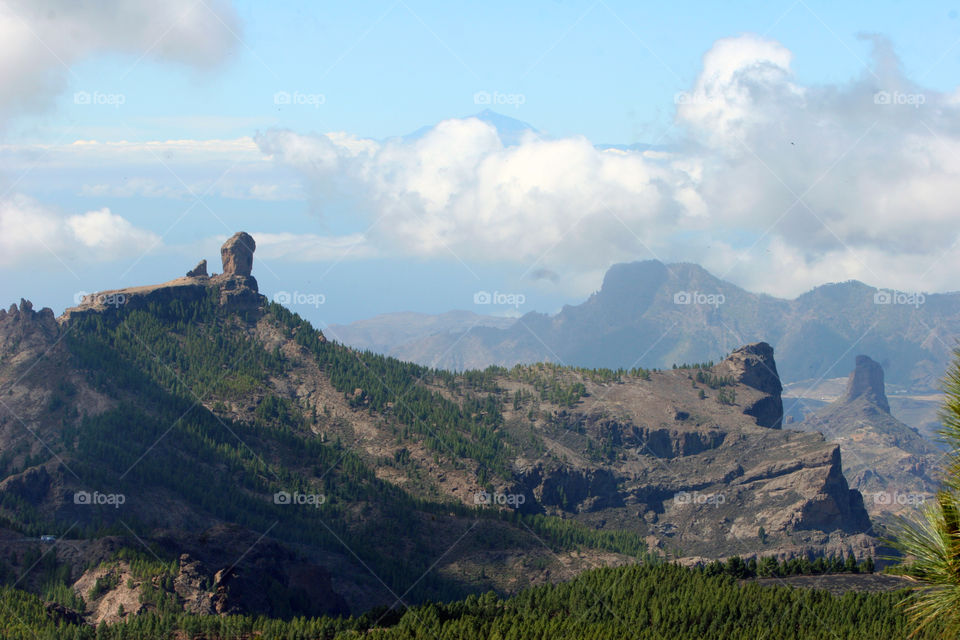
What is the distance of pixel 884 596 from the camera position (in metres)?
180

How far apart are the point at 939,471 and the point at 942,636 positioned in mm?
9180

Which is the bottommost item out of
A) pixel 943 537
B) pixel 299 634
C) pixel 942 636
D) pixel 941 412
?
pixel 299 634

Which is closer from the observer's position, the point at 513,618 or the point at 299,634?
the point at 513,618

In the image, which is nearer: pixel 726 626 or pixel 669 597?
pixel 726 626

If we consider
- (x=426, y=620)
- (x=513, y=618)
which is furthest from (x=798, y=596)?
(x=426, y=620)

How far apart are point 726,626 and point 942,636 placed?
117832mm

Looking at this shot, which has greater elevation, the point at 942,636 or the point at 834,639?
the point at 942,636

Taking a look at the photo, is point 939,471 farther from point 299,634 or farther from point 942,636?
point 299,634

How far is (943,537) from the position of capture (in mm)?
58000

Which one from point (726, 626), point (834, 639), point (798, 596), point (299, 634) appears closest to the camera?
point (834, 639)

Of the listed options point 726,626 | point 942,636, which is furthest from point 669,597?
point 942,636

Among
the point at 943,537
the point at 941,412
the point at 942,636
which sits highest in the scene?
the point at 941,412

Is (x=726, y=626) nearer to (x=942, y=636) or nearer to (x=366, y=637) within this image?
(x=366, y=637)

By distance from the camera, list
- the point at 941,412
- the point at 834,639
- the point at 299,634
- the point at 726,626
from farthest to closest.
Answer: the point at 299,634, the point at 726,626, the point at 834,639, the point at 941,412
